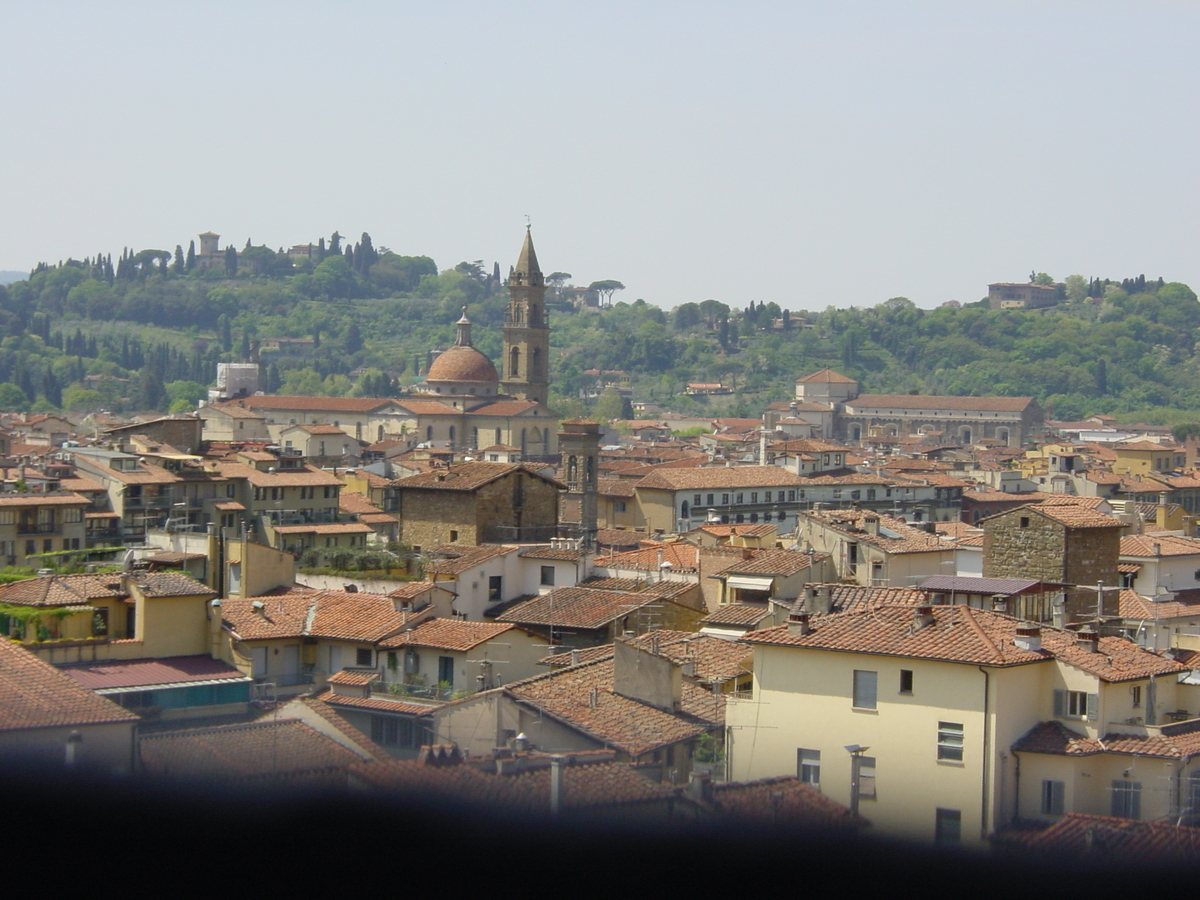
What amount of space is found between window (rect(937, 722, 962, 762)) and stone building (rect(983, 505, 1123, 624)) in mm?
3097

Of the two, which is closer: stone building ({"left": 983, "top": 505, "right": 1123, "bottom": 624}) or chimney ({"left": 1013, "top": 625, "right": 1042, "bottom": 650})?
chimney ({"left": 1013, "top": 625, "right": 1042, "bottom": 650})

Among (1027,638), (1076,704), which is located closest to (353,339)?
(1027,638)

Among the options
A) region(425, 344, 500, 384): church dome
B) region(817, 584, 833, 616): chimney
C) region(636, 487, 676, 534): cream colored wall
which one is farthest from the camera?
region(425, 344, 500, 384): church dome

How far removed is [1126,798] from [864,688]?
824 mm

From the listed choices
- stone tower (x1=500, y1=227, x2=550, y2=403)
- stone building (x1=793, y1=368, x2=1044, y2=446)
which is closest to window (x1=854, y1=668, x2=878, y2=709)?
stone tower (x1=500, y1=227, x2=550, y2=403)

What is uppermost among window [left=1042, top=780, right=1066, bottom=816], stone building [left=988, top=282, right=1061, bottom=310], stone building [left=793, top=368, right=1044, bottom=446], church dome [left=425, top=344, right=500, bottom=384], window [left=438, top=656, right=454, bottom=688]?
stone building [left=988, top=282, right=1061, bottom=310]

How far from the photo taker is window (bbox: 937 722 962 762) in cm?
488

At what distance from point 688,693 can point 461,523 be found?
20.1 feet

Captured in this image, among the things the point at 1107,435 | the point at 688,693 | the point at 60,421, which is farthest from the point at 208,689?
the point at 1107,435

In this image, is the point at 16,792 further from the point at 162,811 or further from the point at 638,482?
the point at 638,482

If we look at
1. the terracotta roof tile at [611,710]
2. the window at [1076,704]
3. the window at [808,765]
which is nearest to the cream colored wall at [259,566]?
the terracotta roof tile at [611,710]

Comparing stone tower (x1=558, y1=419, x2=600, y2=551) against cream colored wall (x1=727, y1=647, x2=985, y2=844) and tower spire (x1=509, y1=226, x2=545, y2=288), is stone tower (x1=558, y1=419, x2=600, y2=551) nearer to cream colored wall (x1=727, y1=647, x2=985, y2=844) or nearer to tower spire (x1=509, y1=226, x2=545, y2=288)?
cream colored wall (x1=727, y1=647, x2=985, y2=844)

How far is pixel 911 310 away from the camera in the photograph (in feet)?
298

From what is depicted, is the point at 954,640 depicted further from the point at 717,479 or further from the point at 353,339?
the point at 353,339
